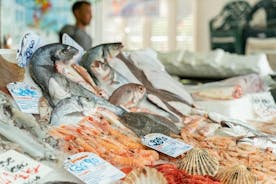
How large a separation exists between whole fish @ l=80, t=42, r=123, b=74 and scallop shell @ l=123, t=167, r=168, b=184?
615 mm

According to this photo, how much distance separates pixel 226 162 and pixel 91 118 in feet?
1.19

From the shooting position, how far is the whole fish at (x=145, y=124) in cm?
124

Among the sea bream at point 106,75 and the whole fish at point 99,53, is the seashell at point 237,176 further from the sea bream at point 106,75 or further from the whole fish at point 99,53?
the whole fish at point 99,53

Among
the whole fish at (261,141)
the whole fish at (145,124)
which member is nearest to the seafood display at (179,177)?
the whole fish at (145,124)

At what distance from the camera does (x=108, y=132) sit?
119cm

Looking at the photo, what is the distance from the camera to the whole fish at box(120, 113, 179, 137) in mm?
1243

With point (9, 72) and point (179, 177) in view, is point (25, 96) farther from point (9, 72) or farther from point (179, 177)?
point (179, 177)

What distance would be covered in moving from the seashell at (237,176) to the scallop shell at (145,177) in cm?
15

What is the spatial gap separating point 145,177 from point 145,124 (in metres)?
0.35

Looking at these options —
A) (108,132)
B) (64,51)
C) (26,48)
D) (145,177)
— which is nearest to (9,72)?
(26,48)

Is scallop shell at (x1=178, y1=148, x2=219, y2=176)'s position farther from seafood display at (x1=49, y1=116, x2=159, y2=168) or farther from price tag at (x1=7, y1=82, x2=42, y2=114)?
price tag at (x1=7, y1=82, x2=42, y2=114)

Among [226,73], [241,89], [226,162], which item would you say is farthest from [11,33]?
[226,162]

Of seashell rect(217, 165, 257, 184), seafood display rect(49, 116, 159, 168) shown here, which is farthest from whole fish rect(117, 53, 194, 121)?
seashell rect(217, 165, 257, 184)

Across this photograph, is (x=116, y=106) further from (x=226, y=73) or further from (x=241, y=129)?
(x=226, y=73)
